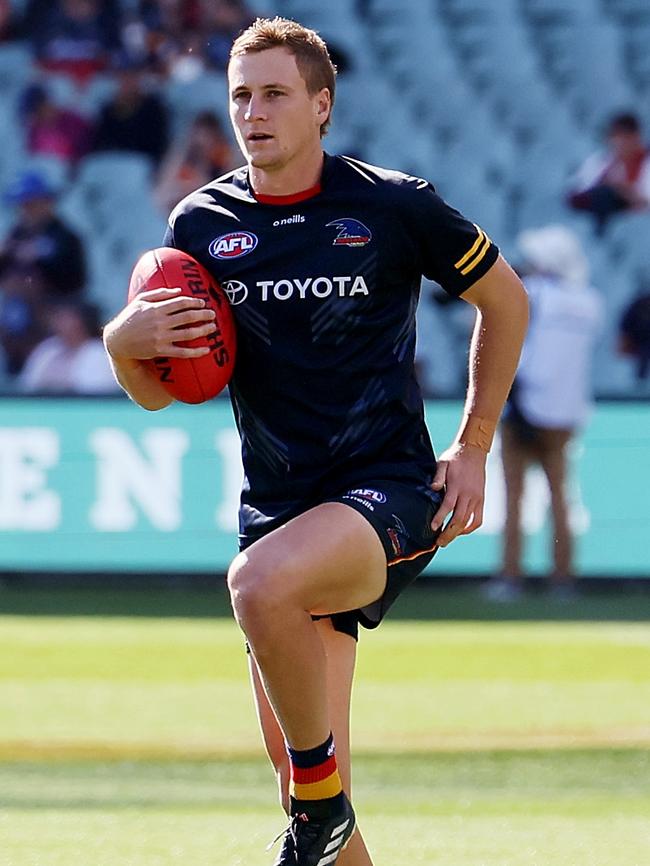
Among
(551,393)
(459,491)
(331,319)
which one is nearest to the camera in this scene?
→ (331,319)

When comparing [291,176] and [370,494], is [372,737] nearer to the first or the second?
[370,494]

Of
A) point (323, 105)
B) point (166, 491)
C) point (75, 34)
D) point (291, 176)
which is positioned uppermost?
point (75, 34)

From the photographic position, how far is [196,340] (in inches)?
179

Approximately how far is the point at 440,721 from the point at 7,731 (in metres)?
2.03

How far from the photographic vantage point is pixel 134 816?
6.36m

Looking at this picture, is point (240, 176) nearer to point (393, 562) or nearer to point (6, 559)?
point (393, 562)

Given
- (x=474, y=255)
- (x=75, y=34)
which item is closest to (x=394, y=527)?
(x=474, y=255)

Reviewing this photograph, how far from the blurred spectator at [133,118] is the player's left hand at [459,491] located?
12.2 m

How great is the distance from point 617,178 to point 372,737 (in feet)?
30.1

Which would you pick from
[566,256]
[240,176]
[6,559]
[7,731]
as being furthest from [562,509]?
[240,176]

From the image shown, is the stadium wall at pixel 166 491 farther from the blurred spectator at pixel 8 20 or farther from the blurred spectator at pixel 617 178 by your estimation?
the blurred spectator at pixel 8 20

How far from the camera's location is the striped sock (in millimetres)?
4328

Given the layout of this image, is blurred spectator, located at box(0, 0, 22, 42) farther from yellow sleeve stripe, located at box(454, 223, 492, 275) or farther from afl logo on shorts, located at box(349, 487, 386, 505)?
afl logo on shorts, located at box(349, 487, 386, 505)

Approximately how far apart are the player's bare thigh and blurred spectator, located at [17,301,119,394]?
31.8 feet
